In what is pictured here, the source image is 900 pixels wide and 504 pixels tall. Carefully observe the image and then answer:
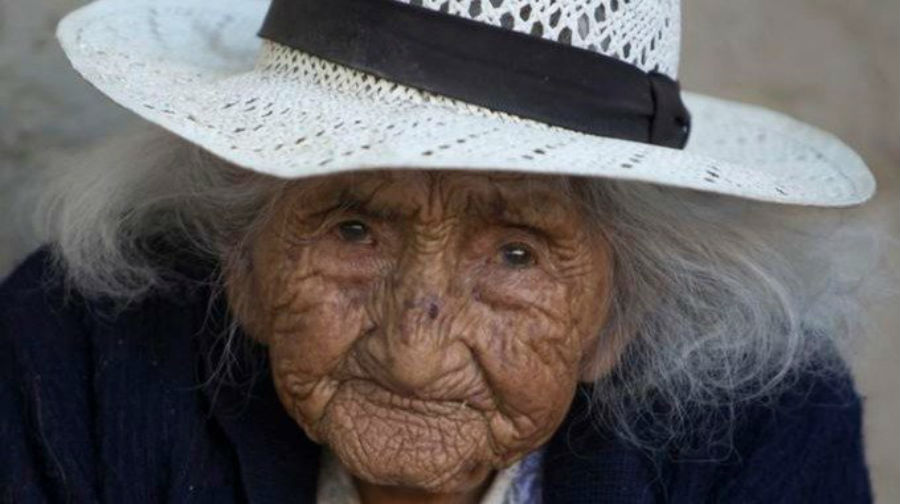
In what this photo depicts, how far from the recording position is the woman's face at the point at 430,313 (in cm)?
215

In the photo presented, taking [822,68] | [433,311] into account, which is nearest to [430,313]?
[433,311]

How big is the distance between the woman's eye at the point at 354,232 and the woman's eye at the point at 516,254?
0.51 feet

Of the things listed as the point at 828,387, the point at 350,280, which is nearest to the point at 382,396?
the point at 350,280

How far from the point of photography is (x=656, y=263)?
236cm

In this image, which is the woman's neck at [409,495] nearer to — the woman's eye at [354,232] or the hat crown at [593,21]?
the woman's eye at [354,232]

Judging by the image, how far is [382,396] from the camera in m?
2.18

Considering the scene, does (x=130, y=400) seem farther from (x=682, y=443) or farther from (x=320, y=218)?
(x=682, y=443)

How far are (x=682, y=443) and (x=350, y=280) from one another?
0.54 meters

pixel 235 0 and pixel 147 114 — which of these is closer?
pixel 147 114

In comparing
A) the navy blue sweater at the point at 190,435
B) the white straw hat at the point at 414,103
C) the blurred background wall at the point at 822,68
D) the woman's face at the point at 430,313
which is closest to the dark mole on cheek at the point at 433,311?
the woman's face at the point at 430,313

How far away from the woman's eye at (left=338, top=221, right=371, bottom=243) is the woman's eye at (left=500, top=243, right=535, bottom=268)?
0.16 meters

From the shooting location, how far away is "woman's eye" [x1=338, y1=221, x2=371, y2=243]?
221 cm

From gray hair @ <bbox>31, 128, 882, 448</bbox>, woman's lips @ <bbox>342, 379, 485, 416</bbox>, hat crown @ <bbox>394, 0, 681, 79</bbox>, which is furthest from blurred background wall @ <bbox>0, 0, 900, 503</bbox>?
woman's lips @ <bbox>342, 379, 485, 416</bbox>

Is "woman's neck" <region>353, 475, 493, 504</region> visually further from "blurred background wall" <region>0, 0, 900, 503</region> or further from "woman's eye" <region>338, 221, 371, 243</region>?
"blurred background wall" <region>0, 0, 900, 503</region>
